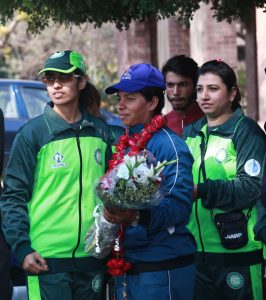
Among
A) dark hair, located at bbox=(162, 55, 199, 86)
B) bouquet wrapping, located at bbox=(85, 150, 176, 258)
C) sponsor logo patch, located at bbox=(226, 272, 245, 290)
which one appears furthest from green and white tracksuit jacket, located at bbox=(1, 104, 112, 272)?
dark hair, located at bbox=(162, 55, 199, 86)

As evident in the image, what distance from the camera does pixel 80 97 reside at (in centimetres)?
562

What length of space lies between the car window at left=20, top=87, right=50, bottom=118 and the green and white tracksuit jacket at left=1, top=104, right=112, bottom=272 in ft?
31.3

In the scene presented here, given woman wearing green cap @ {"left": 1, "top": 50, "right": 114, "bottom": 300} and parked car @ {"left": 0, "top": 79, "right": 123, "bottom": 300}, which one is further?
parked car @ {"left": 0, "top": 79, "right": 123, "bottom": 300}

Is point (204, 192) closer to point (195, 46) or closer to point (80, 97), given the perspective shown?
point (80, 97)

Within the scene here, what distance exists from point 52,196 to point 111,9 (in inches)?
77.3

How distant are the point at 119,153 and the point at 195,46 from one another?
460 inches

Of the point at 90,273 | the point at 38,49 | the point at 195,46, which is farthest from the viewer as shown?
the point at 38,49

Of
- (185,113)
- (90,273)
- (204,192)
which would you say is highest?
(185,113)

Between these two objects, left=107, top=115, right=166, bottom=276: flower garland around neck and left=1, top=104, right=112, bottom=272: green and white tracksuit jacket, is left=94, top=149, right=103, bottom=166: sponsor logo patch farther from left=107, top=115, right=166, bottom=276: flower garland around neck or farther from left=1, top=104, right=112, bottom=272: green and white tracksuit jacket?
left=107, top=115, right=166, bottom=276: flower garland around neck

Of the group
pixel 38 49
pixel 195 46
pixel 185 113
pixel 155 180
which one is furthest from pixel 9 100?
pixel 38 49

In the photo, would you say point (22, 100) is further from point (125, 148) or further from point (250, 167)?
point (125, 148)

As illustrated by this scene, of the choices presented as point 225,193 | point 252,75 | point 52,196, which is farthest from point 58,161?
point 252,75

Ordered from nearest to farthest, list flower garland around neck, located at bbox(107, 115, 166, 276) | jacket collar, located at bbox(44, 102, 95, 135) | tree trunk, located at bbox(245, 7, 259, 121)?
flower garland around neck, located at bbox(107, 115, 166, 276) < jacket collar, located at bbox(44, 102, 95, 135) < tree trunk, located at bbox(245, 7, 259, 121)

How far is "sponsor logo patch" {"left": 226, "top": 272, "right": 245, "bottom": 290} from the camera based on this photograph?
19.1ft
